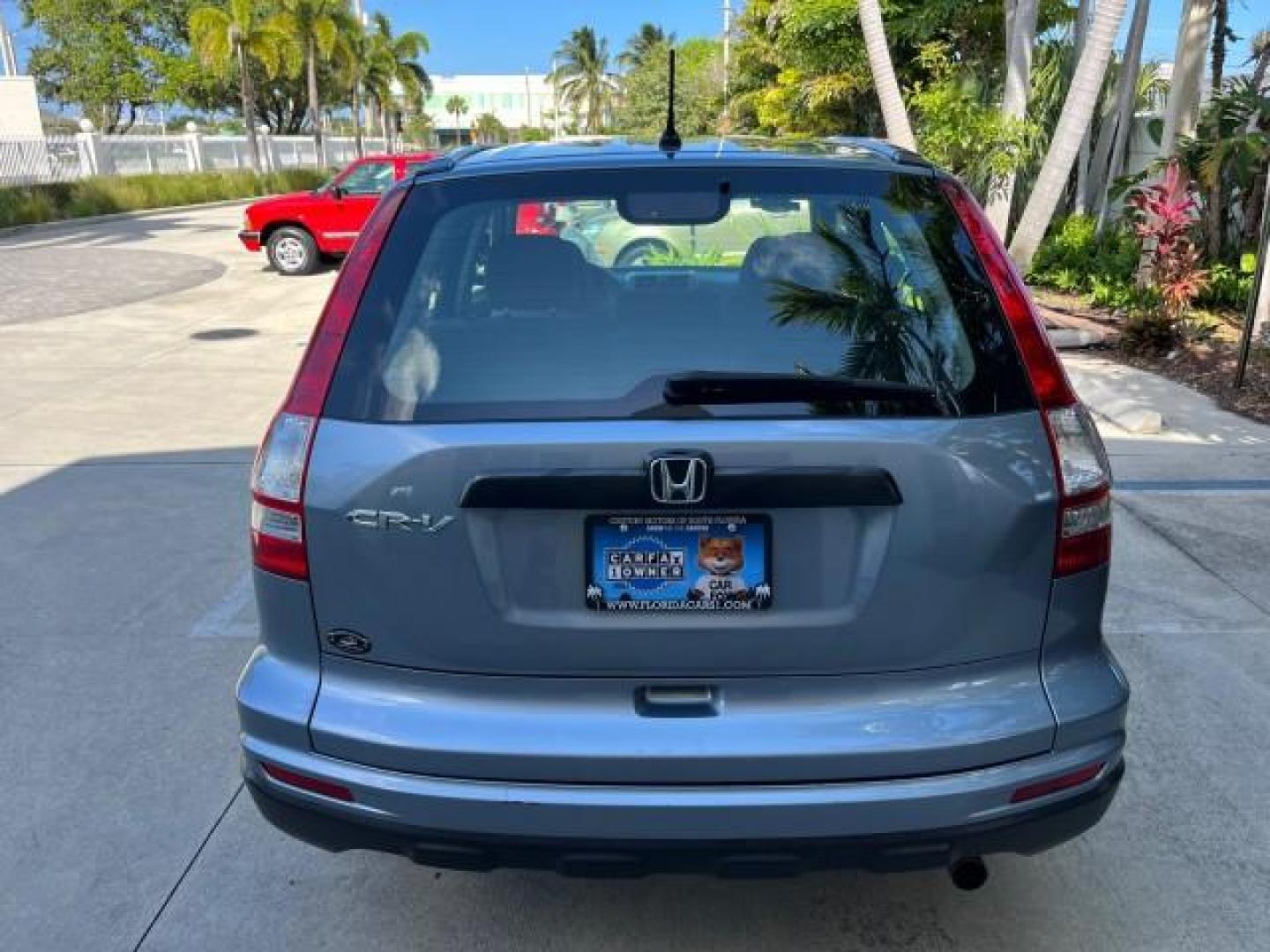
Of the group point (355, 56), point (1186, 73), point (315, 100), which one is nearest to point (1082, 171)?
point (1186, 73)

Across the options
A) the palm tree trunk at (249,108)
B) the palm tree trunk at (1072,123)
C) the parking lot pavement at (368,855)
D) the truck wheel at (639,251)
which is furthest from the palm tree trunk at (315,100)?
the truck wheel at (639,251)

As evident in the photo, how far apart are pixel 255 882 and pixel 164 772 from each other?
0.68 meters

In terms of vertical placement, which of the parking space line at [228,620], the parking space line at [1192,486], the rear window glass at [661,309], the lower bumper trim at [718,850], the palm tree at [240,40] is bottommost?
the parking space line at [1192,486]

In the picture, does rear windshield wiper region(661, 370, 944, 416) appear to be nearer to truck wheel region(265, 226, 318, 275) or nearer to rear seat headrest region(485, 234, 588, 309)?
rear seat headrest region(485, 234, 588, 309)

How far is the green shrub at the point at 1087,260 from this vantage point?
11336 millimetres

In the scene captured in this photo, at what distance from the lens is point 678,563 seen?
2068mm

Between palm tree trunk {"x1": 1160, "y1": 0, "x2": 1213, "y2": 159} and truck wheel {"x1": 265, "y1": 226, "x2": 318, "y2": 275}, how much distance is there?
11548mm

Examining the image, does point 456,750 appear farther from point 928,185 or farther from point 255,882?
point 928,185

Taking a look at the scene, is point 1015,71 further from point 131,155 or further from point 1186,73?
point 131,155

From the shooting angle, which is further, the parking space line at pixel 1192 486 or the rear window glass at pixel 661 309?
the parking space line at pixel 1192 486

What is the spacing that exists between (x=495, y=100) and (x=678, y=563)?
136 meters

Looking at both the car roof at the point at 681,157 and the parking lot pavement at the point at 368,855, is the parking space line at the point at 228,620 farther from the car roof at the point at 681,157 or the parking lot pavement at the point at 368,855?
the car roof at the point at 681,157

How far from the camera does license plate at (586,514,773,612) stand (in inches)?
80.7

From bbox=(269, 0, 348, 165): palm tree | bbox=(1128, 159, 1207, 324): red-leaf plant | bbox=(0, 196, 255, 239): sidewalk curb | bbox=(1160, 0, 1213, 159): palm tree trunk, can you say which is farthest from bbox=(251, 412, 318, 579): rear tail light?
bbox=(269, 0, 348, 165): palm tree
